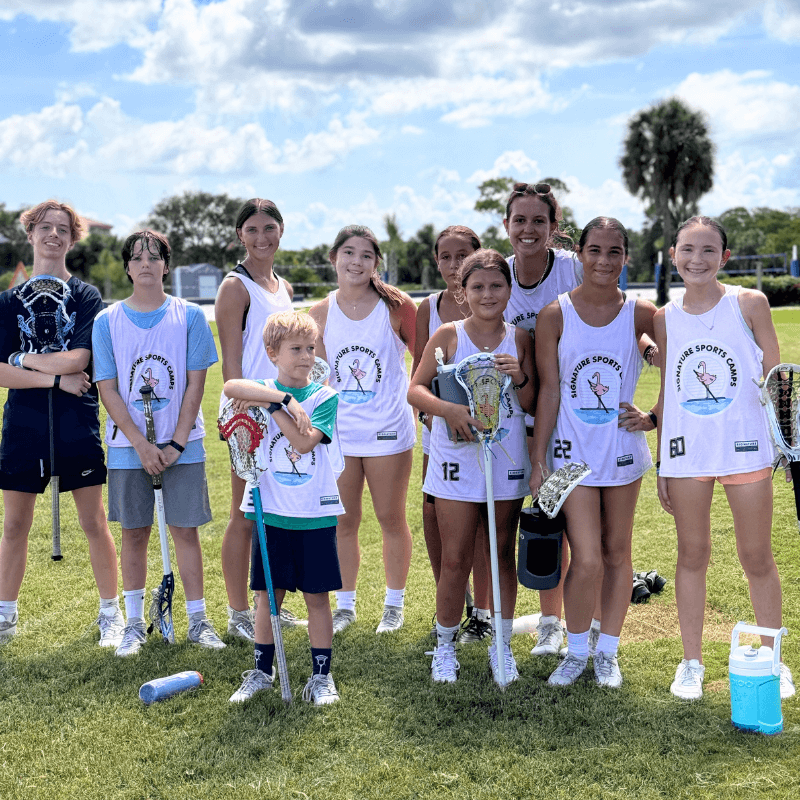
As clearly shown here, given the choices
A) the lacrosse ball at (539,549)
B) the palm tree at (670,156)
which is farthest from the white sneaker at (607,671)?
the palm tree at (670,156)

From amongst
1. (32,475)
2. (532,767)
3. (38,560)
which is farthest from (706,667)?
(38,560)

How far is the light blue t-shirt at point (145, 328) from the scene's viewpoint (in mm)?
4125

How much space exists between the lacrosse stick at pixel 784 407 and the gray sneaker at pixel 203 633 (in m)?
2.77

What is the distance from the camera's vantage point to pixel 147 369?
13.6 ft

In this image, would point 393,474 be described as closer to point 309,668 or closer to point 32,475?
point 309,668

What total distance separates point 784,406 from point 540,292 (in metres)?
1.21

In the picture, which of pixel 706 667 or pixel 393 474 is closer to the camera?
pixel 706 667

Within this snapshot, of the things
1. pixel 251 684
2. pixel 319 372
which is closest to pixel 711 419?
pixel 319 372

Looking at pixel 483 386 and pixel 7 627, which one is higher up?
pixel 483 386

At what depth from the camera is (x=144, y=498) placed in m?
4.20

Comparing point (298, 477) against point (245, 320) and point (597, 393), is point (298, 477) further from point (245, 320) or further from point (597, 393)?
point (597, 393)

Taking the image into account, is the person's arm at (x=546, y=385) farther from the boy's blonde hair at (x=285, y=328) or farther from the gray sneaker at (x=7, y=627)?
the gray sneaker at (x=7, y=627)

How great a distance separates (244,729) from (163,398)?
1.61m

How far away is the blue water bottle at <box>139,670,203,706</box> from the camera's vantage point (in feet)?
12.0
